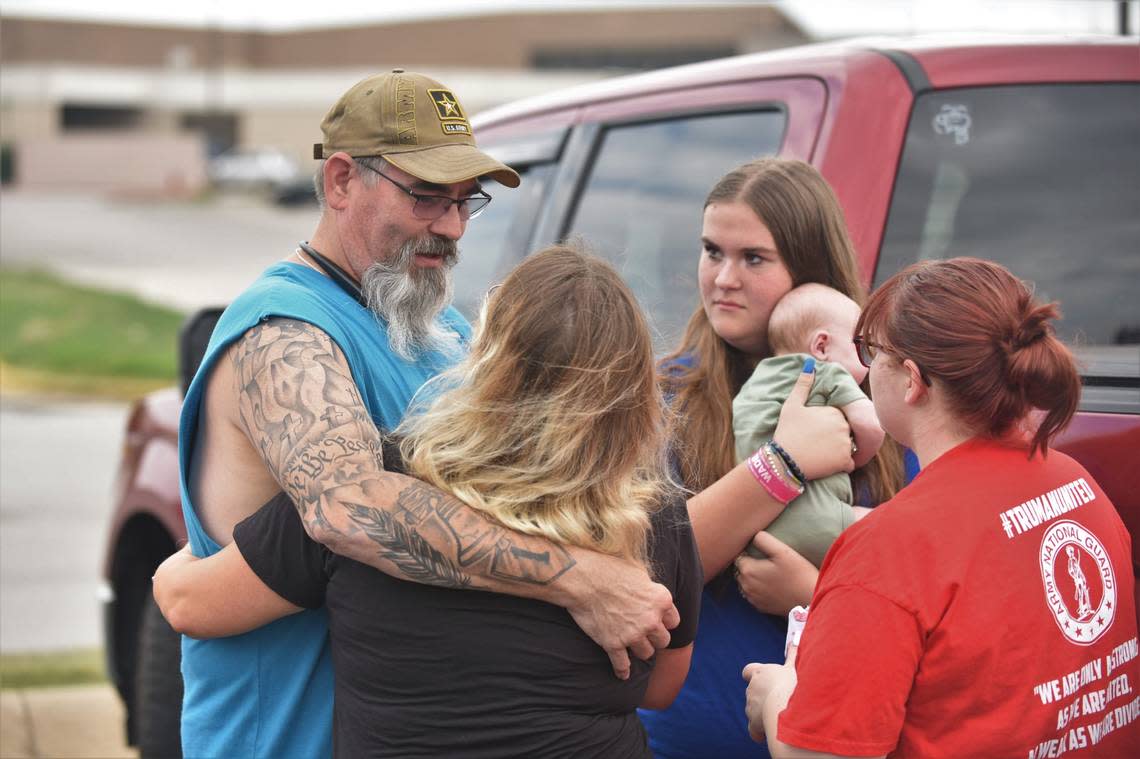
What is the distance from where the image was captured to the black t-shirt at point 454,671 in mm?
1958

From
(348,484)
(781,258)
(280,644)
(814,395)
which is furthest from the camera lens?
(781,258)

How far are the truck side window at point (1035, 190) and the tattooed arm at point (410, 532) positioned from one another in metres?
1.29

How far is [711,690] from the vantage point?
2.55 m

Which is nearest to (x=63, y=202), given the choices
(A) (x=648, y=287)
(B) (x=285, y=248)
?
(B) (x=285, y=248)

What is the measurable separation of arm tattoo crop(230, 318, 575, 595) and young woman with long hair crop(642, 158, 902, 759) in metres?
0.57

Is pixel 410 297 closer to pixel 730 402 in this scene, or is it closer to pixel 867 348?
pixel 730 402

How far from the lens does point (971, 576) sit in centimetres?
186

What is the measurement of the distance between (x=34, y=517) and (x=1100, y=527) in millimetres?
8367

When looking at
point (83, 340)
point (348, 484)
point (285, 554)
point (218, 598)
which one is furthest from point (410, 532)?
point (83, 340)

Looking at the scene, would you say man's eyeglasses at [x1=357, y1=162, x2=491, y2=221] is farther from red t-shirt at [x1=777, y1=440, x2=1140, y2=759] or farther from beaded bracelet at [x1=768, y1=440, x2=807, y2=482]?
red t-shirt at [x1=777, y1=440, x2=1140, y2=759]

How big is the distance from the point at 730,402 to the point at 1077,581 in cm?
87

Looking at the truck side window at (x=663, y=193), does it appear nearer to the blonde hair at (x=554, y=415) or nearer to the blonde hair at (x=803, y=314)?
the blonde hair at (x=803, y=314)

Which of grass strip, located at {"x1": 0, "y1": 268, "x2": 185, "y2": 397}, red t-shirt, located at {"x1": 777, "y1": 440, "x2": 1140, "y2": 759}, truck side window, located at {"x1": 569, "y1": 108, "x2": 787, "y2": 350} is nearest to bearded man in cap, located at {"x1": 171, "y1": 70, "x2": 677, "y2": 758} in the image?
red t-shirt, located at {"x1": 777, "y1": 440, "x2": 1140, "y2": 759}

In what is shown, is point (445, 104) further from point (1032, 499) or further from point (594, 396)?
point (1032, 499)
